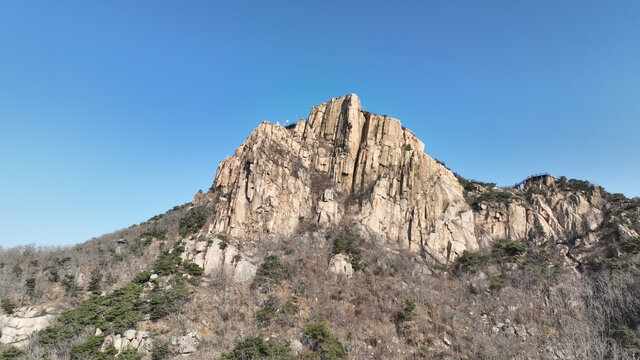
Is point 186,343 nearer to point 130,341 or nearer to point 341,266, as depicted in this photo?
point 130,341

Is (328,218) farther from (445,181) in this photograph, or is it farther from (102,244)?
(102,244)

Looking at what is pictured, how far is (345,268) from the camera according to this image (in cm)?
3566

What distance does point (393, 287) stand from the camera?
33219 millimetres

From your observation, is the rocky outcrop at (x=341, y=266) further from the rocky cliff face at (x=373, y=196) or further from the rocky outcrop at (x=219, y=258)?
the rocky outcrop at (x=219, y=258)

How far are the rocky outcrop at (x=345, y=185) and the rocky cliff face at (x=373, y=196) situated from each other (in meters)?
0.14

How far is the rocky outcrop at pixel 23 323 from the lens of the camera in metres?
26.1

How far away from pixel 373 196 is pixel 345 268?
489 inches

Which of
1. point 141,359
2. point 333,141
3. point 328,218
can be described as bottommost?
point 141,359

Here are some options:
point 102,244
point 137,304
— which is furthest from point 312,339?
point 102,244

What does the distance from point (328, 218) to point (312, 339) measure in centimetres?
1848

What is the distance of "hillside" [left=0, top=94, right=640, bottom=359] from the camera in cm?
2627

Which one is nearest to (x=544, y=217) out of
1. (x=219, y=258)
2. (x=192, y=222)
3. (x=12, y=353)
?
(x=219, y=258)

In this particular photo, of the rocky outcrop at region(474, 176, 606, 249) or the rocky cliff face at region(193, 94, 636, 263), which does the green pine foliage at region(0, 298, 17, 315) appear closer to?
the rocky cliff face at region(193, 94, 636, 263)

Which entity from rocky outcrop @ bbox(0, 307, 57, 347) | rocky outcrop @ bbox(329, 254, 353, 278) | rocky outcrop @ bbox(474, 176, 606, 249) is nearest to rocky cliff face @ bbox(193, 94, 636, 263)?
rocky outcrop @ bbox(474, 176, 606, 249)
